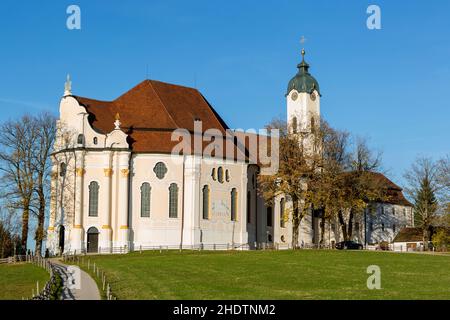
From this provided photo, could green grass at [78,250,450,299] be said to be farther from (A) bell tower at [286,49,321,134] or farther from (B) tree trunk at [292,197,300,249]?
(A) bell tower at [286,49,321,134]

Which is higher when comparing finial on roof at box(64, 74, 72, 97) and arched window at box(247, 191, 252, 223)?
finial on roof at box(64, 74, 72, 97)

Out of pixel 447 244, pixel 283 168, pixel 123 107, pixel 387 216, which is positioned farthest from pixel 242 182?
pixel 387 216

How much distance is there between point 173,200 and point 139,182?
3.56m

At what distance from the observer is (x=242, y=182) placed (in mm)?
69688

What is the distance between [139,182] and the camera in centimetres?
6519

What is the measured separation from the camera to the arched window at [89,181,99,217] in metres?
64.1

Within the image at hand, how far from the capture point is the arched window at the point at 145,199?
6479 cm

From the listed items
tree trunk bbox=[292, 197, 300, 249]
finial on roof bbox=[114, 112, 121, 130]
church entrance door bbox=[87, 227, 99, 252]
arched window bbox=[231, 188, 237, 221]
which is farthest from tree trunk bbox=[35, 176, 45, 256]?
tree trunk bbox=[292, 197, 300, 249]

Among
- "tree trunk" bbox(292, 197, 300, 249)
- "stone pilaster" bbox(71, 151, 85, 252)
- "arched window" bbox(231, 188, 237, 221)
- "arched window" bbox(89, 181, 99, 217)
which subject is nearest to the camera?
"stone pilaster" bbox(71, 151, 85, 252)

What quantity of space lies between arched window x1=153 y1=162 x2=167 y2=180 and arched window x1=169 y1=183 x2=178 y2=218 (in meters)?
1.31

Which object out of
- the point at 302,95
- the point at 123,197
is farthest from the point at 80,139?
the point at 302,95

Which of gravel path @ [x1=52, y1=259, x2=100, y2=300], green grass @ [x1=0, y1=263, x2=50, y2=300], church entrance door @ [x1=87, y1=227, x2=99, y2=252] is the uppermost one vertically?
church entrance door @ [x1=87, y1=227, x2=99, y2=252]
